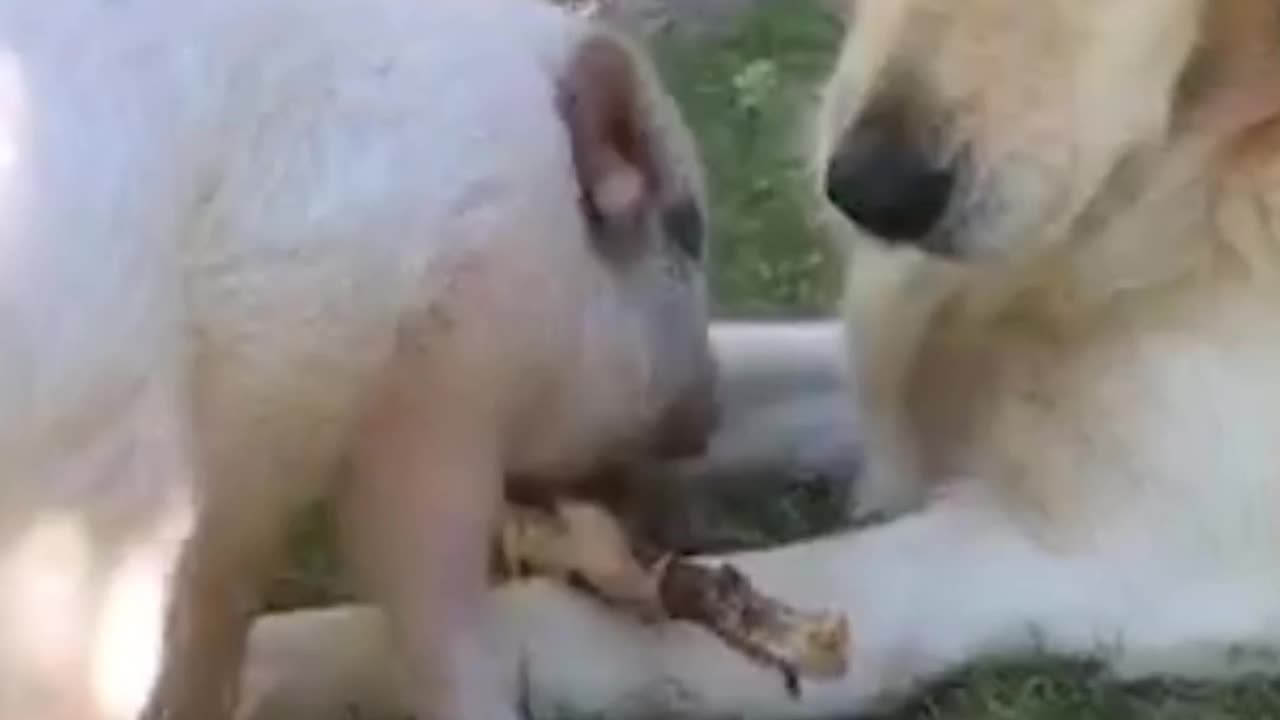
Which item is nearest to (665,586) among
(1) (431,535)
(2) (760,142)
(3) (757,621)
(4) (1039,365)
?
(3) (757,621)

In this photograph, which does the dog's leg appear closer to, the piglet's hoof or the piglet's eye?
the piglet's hoof

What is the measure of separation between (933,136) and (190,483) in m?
0.52

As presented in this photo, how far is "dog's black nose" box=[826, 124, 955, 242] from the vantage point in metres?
2.31

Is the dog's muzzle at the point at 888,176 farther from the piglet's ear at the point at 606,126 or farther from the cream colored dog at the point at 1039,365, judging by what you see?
the piglet's ear at the point at 606,126

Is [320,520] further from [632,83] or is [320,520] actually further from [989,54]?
[989,54]

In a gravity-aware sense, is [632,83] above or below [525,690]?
above

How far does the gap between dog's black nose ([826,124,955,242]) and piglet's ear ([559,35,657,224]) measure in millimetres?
131

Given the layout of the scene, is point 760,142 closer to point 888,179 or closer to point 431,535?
point 888,179

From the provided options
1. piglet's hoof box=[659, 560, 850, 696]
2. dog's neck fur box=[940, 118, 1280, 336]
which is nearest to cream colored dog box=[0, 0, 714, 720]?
piglet's hoof box=[659, 560, 850, 696]

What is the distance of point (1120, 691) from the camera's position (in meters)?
2.38

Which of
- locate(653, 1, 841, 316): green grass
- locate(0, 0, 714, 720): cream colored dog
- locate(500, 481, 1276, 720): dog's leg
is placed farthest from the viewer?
locate(653, 1, 841, 316): green grass

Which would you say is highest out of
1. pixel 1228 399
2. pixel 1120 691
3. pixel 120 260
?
pixel 120 260

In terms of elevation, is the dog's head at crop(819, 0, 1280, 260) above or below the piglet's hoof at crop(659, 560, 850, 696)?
above

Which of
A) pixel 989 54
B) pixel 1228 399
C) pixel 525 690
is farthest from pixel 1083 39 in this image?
pixel 525 690
